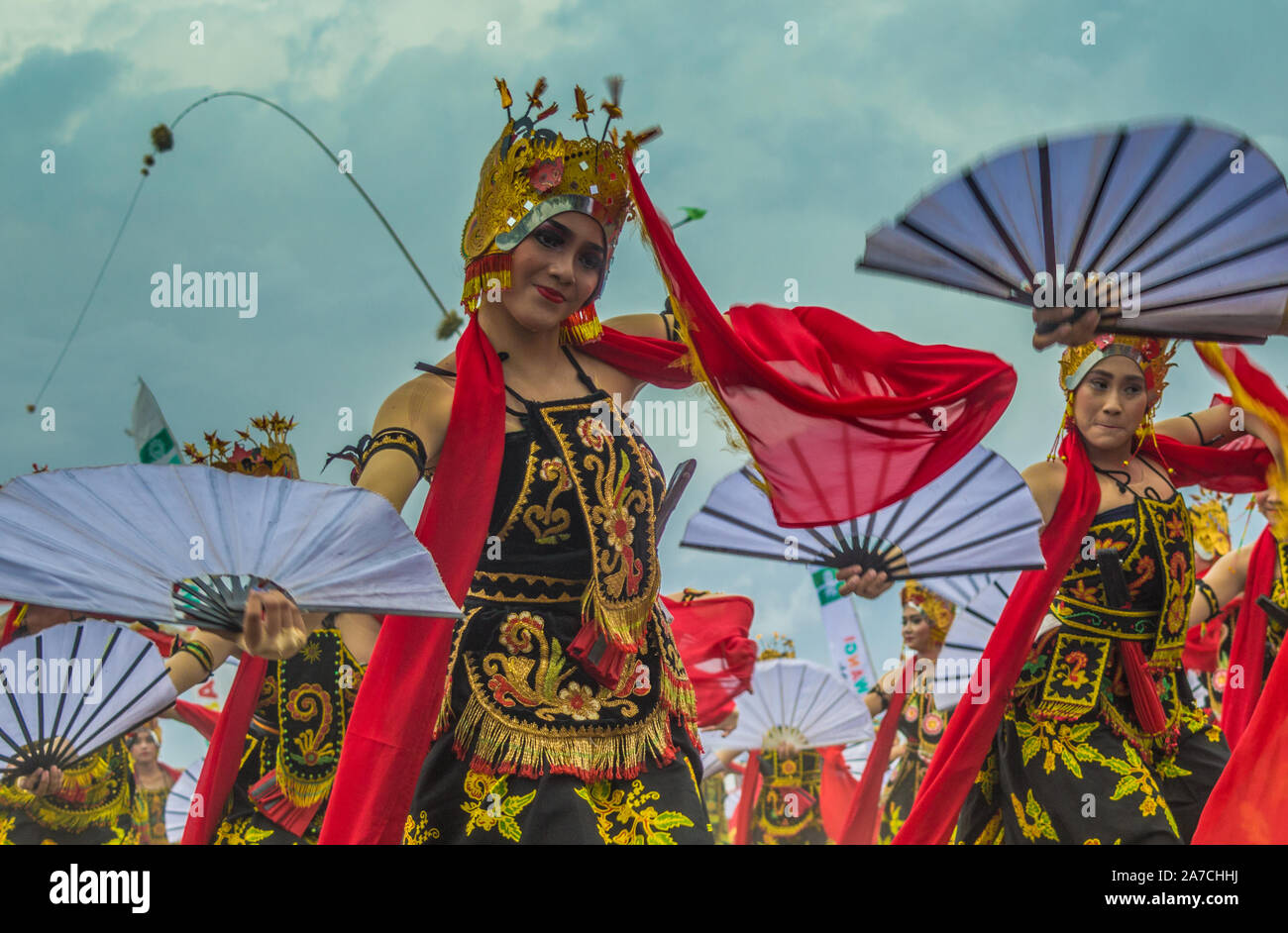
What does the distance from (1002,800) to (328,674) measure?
8.72 ft

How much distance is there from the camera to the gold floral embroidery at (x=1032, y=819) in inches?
200

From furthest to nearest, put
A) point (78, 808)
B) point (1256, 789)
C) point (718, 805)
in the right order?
point (718, 805) < point (78, 808) < point (1256, 789)

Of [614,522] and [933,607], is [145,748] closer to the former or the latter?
[933,607]

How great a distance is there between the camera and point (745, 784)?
1143cm

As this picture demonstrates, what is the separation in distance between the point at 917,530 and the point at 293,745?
2.68 meters

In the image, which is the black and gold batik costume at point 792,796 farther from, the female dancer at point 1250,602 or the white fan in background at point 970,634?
the white fan in background at point 970,634

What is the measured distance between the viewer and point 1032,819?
5.13 metres

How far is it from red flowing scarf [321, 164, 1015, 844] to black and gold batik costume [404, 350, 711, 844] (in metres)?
0.10

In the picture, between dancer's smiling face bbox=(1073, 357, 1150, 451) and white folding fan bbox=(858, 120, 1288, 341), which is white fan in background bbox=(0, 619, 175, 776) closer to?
white folding fan bbox=(858, 120, 1288, 341)

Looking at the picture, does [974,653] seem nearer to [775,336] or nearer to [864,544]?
[864,544]

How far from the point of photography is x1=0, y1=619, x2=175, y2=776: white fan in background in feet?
19.6

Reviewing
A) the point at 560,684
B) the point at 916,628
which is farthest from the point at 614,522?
the point at 916,628

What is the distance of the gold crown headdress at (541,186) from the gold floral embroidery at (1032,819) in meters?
2.43
